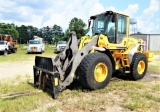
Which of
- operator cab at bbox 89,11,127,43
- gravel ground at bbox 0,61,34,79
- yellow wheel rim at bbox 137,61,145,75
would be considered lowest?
gravel ground at bbox 0,61,34,79

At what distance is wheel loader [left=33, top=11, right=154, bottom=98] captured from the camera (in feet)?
21.7

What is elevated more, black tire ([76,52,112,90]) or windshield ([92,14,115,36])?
windshield ([92,14,115,36])

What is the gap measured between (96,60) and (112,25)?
2.11 meters

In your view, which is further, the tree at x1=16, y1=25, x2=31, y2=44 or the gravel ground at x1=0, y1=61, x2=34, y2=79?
the tree at x1=16, y1=25, x2=31, y2=44

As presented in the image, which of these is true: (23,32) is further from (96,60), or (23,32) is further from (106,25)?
(96,60)

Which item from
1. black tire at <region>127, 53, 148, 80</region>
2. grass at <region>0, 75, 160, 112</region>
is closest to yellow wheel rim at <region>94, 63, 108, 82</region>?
grass at <region>0, 75, 160, 112</region>

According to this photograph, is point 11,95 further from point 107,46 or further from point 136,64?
point 136,64

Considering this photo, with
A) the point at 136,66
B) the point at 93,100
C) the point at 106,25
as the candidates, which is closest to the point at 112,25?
the point at 106,25

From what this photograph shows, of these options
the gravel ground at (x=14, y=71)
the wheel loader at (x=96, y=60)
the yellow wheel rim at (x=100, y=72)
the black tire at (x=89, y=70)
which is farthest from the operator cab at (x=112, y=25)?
the gravel ground at (x=14, y=71)

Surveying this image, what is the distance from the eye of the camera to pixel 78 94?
6496 millimetres

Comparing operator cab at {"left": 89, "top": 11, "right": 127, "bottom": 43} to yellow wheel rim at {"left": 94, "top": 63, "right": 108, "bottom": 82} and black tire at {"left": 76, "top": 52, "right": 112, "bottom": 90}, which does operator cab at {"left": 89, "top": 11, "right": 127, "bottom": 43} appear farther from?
black tire at {"left": 76, "top": 52, "right": 112, "bottom": 90}

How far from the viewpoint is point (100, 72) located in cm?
720

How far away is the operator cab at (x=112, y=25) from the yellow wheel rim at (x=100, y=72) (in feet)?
4.87

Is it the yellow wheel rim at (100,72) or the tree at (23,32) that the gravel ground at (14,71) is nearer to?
the yellow wheel rim at (100,72)
